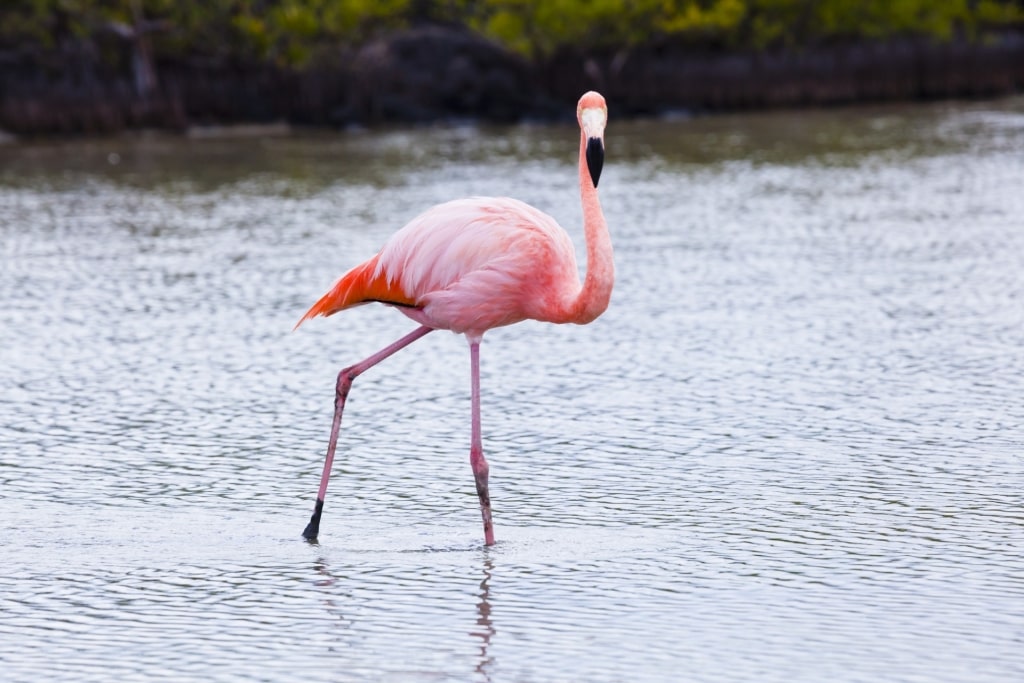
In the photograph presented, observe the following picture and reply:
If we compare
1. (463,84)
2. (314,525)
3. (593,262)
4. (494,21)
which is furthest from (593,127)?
(494,21)

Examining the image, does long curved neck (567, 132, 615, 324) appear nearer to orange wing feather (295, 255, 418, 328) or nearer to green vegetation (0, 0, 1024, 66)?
orange wing feather (295, 255, 418, 328)

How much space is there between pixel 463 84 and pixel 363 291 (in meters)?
24.4

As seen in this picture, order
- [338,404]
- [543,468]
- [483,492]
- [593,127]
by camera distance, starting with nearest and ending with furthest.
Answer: [593,127]
[483,492]
[338,404]
[543,468]

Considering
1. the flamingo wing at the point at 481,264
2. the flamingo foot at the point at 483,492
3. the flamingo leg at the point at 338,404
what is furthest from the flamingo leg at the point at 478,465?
the flamingo leg at the point at 338,404

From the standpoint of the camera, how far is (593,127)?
182 inches

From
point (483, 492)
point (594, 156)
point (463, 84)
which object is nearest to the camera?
point (594, 156)

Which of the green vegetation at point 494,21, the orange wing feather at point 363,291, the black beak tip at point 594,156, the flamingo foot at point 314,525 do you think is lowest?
the flamingo foot at point 314,525

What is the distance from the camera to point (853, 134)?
69.3ft

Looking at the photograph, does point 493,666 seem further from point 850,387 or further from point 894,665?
point 850,387

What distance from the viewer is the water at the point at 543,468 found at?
4.00m

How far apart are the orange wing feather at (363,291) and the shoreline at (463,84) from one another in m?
21.6

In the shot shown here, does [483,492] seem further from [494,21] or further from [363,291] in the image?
[494,21]

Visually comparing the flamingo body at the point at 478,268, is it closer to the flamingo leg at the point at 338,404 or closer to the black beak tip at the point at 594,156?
the flamingo leg at the point at 338,404

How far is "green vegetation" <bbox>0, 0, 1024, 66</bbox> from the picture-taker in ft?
98.9
